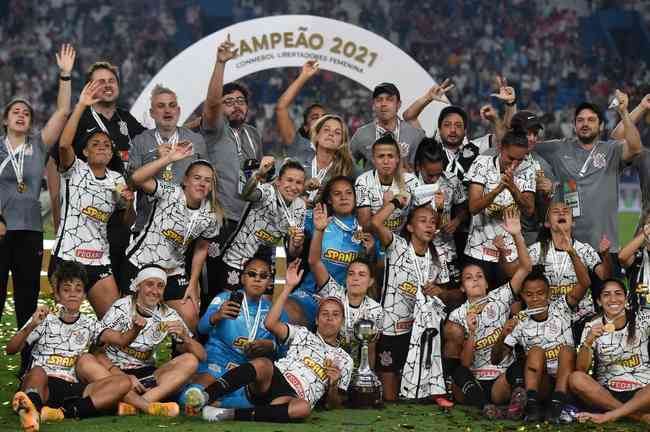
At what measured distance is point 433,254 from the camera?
765 centimetres

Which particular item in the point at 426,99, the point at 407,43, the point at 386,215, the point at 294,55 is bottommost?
the point at 386,215

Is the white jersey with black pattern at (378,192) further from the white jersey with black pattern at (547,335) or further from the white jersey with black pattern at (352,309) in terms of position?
the white jersey with black pattern at (547,335)

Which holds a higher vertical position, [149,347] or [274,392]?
[149,347]

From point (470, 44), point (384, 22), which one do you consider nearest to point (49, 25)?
point (384, 22)

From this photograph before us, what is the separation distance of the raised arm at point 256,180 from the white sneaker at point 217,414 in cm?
153

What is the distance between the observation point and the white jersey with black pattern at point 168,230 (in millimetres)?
7305

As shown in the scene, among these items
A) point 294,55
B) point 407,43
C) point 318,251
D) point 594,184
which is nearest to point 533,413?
point 318,251

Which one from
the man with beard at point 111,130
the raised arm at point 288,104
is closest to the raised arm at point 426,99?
the raised arm at point 288,104

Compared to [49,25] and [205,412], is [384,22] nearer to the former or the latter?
[49,25]

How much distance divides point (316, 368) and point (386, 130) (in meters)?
2.20

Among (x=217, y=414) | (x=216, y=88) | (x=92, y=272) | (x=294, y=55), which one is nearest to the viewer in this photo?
(x=217, y=414)

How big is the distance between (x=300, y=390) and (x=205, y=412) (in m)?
0.57

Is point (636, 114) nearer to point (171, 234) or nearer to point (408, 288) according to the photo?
point (408, 288)

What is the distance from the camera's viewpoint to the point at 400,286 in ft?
24.7
